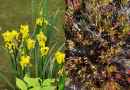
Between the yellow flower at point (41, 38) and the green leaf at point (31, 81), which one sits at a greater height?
the yellow flower at point (41, 38)

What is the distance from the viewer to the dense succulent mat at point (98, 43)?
3766mm

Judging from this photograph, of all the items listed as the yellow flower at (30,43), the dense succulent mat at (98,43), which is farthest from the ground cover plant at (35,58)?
the dense succulent mat at (98,43)

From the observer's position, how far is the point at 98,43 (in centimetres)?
387

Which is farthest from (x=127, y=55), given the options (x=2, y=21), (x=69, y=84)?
(x=2, y=21)

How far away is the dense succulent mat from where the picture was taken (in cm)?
377

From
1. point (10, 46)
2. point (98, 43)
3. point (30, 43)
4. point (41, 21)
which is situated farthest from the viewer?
point (41, 21)

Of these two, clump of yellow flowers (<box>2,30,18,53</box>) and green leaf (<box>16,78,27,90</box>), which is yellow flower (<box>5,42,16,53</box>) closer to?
clump of yellow flowers (<box>2,30,18,53</box>)

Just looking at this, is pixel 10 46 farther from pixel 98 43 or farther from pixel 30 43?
pixel 98 43

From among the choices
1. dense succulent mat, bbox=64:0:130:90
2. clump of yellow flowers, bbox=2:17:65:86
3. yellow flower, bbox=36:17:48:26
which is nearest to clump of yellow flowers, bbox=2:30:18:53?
clump of yellow flowers, bbox=2:17:65:86

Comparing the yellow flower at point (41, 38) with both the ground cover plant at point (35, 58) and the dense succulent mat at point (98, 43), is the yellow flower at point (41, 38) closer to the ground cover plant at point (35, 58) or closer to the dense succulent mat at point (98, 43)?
the ground cover plant at point (35, 58)

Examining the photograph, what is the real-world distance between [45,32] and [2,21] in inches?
71.0

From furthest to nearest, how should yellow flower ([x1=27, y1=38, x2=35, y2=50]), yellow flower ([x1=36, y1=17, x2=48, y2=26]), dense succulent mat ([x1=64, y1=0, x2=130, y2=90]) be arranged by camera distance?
1. yellow flower ([x1=36, y1=17, x2=48, y2=26])
2. yellow flower ([x1=27, y1=38, x2=35, y2=50])
3. dense succulent mat ([x1=64, y1=0, x2=130, y2=90])

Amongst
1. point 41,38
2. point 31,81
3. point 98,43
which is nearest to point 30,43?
point 41,38

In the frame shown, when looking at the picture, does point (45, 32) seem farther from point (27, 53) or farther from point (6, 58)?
point (6, 58)
